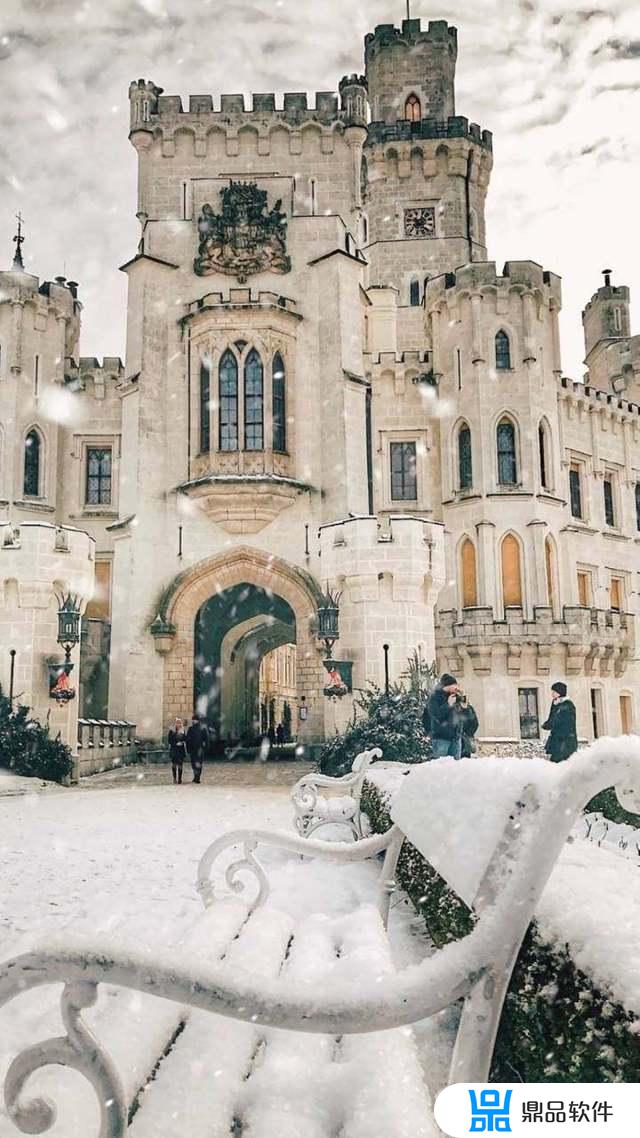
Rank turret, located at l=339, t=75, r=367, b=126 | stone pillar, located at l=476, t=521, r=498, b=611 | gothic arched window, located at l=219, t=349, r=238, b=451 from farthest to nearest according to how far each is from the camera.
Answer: stone pillar, located at l=476, t=521, r=498, b=611, turret, located at l=339, t=75, r=367, b=126, gothic arched window, located at l=219, t=349, r=238, b=451

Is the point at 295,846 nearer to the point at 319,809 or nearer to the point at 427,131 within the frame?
the point at 319,809

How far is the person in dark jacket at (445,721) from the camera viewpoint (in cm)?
1081

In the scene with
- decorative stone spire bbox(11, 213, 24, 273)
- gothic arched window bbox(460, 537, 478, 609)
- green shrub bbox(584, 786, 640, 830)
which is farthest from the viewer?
decorative stone spire bbox(11, 213, 24, 273)

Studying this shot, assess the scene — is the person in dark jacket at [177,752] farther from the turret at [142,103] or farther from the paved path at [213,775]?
the turret at [142,103]

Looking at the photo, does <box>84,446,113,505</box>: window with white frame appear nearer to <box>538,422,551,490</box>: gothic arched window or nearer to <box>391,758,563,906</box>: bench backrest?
<box>538,422,551,490</box>: gothic arched window

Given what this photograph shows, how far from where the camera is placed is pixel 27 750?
50.8ft

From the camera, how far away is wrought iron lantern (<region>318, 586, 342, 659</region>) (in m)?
17.9

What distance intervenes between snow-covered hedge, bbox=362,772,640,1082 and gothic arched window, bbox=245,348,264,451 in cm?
2047

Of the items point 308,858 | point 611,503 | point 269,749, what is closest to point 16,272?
point 269,749

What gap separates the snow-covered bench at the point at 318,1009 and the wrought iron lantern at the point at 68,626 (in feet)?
47.2

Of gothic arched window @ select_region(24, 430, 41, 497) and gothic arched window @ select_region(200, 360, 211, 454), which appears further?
gothic arched window @ select_region(24, 430, 41, 497)

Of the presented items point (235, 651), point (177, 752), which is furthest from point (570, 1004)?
point (235, 651)

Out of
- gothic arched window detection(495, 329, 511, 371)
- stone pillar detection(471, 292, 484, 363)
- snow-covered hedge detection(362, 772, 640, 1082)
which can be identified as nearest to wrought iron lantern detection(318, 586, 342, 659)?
stone pillar detection(471, 292, 484, 363)

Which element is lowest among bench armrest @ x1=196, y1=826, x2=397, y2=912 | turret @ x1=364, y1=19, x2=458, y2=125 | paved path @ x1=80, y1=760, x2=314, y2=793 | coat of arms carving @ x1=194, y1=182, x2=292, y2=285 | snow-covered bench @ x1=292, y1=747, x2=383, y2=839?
paved path @ x1=80, y1=760, x2=314, y2=793
